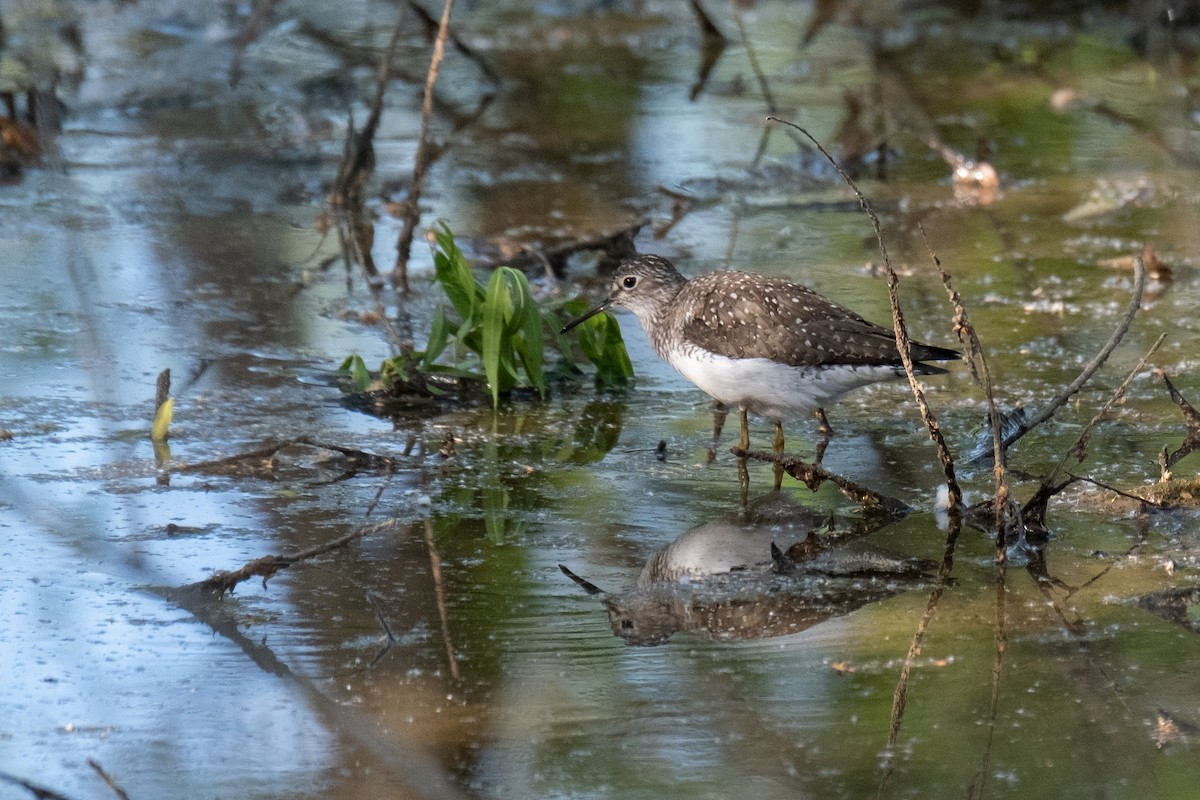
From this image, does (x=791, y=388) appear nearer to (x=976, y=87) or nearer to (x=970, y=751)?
(x=970, y=751)

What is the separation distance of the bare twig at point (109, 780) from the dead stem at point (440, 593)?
2.85 ft

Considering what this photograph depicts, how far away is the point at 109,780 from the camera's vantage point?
10.7 ft

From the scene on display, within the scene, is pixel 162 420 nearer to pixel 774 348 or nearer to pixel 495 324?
pixel 495 324

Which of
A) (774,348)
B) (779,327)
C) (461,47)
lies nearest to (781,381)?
(774,348)

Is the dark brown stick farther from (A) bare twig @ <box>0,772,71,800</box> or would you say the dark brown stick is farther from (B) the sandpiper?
→ (A) bare twig @ <box>0,772,71,800</box>

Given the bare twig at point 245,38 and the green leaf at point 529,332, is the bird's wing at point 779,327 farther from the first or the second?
the bare twig at point 245,38

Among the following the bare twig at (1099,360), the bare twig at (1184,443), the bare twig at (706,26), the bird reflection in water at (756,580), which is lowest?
the bare twig at (706,26)

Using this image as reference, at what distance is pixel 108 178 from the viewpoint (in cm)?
967

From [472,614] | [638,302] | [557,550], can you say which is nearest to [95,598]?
[472,614]

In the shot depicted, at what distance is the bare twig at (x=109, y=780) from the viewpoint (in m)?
3.21

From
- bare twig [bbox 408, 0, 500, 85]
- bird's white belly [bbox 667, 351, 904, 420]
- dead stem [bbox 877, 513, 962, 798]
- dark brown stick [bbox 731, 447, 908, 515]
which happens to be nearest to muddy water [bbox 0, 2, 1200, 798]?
dead stem [bbox 877, 513, 962, 798]

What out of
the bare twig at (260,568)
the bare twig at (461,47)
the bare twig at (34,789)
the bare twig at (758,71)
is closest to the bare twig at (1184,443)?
the bare twig at (260,568)

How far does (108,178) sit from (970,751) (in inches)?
294

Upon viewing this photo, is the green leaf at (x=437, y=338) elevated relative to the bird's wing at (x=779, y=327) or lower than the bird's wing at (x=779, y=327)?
lower
